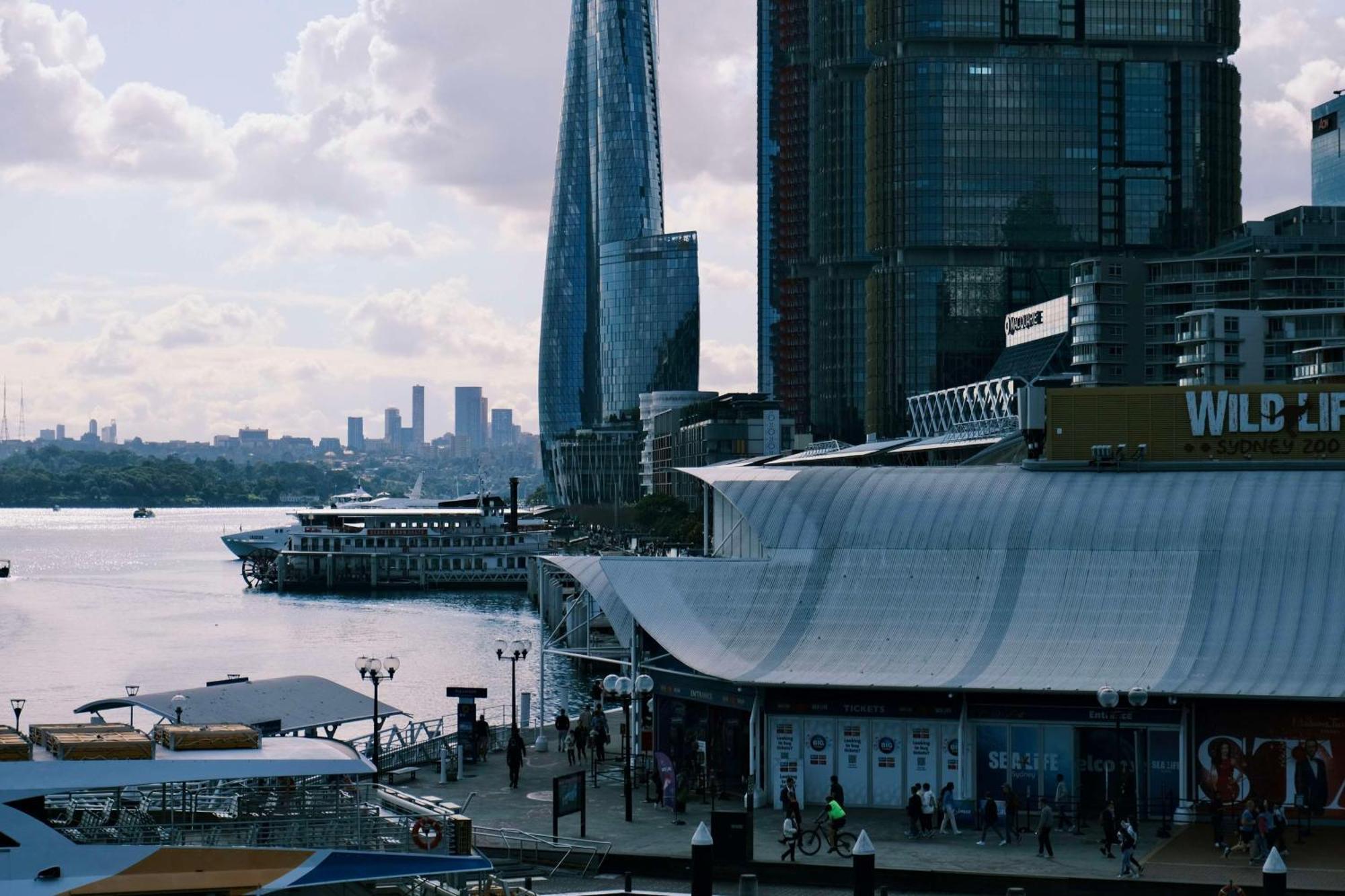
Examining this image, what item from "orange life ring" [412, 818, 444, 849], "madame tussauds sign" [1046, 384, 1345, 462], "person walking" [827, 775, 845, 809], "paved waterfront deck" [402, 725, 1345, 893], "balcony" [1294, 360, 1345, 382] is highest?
"balcony" [1294, 360, 1345, 382]

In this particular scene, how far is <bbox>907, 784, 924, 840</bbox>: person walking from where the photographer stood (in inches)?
1961

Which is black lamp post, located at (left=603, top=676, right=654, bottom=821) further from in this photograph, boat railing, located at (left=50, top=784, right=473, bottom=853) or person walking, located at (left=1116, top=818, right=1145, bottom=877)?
person walking, located at (left=1116, top=818, right=1145, bottom=877)

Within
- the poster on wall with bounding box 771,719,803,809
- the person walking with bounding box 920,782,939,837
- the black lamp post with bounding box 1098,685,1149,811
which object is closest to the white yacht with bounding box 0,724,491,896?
the person walking with bounding box 920,782,939,837

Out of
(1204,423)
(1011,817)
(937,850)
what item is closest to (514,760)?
(937,850)

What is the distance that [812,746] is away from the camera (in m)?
54.9

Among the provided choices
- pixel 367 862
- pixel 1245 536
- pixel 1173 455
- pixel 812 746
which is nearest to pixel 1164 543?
pixel 1245 536

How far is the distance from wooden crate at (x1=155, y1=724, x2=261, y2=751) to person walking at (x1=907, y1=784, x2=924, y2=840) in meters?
17.8

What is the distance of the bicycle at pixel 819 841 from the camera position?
48531 millimetres

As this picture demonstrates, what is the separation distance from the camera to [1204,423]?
63.7 m

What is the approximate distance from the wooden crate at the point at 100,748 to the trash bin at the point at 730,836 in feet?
46.8

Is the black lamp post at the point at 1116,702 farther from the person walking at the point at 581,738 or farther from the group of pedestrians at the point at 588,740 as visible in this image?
the person walking at the point at 581,738

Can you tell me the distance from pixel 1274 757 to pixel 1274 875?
1318 cm

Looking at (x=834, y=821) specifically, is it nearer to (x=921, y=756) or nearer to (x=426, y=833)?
(x=921, y=756)

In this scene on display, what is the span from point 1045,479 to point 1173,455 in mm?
5315
